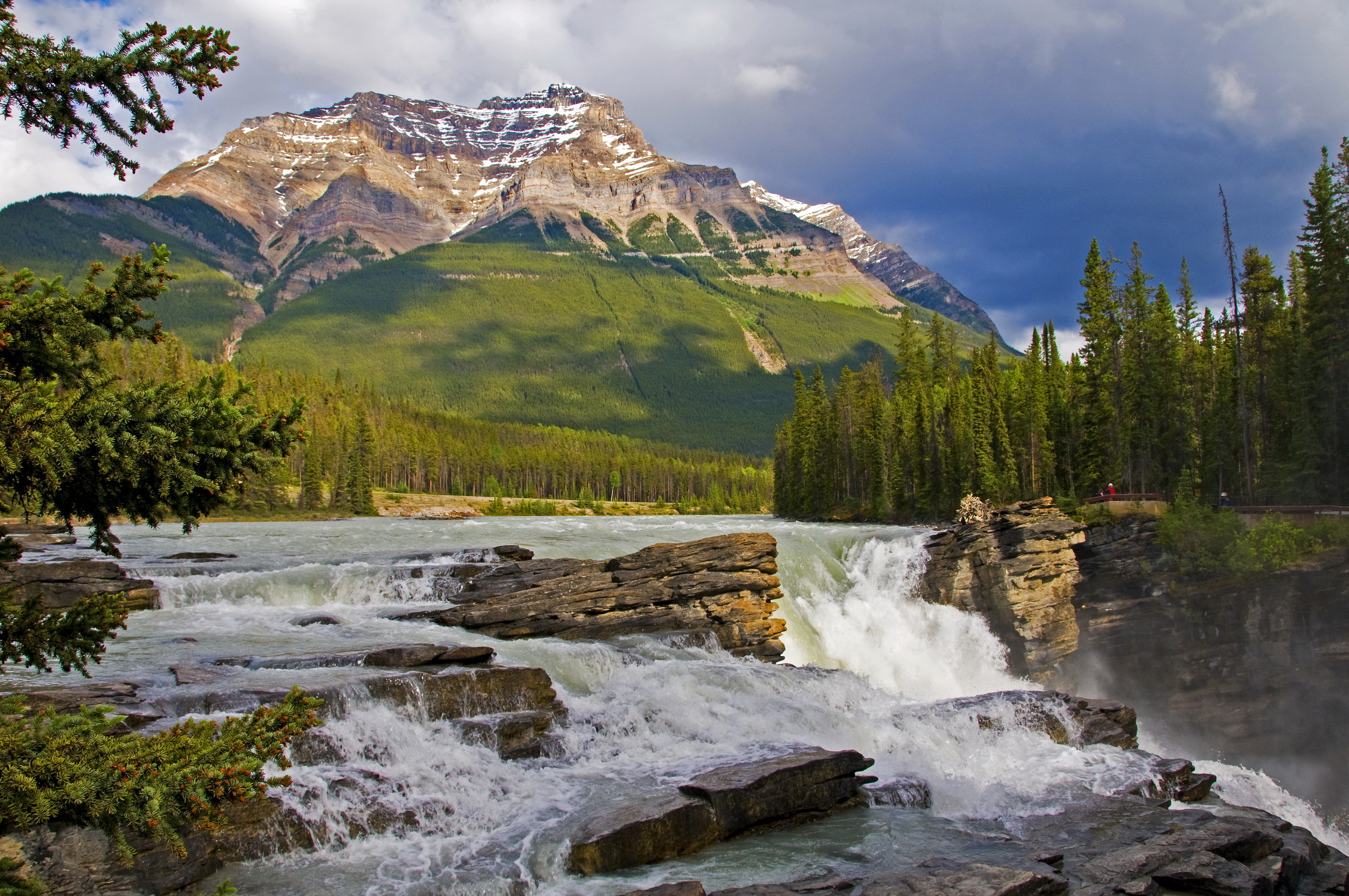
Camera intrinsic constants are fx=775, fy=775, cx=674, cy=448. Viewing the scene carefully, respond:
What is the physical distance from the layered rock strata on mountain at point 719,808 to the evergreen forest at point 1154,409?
3702 cm

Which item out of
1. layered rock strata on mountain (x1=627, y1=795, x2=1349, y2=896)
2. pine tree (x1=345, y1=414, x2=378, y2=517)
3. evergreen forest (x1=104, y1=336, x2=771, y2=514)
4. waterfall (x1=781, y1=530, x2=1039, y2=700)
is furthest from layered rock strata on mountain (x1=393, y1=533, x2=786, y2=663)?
pine tree (x1=345, y1=414, x2=378, y2=517)

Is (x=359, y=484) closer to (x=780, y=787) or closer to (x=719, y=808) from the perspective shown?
(x=780, y=787)

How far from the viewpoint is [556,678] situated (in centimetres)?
1964

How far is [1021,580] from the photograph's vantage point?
129ft

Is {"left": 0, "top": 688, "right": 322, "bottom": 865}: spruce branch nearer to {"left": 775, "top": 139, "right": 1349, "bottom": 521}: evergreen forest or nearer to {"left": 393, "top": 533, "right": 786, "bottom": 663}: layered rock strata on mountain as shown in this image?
{"left": 393, "top": 533, "right": 786, "bottom": 663}: layered rock strata on mountain

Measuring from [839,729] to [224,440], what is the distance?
52.0 feet

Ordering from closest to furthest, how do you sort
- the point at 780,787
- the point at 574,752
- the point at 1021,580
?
1. the point at 780,787
2. the point at 574,752
3. the point at 1021,580

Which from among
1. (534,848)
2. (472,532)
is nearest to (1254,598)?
(534,848)

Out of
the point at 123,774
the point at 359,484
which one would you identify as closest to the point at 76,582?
the point at 123,774

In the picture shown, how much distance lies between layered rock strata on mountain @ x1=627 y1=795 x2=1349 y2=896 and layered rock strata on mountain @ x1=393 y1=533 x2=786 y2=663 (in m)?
13.9

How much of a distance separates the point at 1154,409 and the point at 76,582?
61.3m

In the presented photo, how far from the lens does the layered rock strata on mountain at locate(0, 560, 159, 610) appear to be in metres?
23.5

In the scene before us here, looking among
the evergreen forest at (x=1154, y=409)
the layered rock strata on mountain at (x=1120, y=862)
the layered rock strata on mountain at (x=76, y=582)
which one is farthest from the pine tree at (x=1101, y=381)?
the layered rock strata on mountain at (x=76, y=582)

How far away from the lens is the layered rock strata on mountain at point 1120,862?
10945 mm
